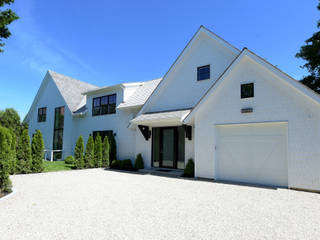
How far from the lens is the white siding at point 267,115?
22.6ft

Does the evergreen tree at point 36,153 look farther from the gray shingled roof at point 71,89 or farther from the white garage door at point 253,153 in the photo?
the white garage door at point 253,153

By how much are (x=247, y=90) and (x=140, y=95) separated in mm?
8370

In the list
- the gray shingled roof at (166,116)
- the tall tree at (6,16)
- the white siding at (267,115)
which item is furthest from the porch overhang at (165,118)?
the tall tree at (6,16)

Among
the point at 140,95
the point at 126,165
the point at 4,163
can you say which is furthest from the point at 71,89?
the point at 4,163

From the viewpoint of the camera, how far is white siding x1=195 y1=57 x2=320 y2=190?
6898 mm

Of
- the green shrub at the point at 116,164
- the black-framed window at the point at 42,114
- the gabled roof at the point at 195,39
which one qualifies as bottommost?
the green shrub at the point at 116,164

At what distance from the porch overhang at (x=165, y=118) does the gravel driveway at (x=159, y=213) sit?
406 centimetres

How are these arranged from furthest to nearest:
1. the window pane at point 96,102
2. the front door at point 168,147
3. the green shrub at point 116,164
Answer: the window pane at point 96,102, the green shrub at point 116,164, the front door at point 168,147

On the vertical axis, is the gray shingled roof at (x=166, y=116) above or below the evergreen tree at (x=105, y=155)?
above

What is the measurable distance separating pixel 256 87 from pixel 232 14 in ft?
19.1

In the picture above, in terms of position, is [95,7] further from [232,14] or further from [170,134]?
[170,134]

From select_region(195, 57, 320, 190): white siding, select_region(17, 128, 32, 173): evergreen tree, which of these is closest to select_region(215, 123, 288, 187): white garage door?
select_region(195, 57, 320, 190): white siding

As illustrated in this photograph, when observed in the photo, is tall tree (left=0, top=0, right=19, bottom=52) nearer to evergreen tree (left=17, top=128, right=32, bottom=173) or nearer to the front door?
evergreen tree (left=17, top=128, right=32, bottom=173)

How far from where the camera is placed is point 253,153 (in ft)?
26.9
